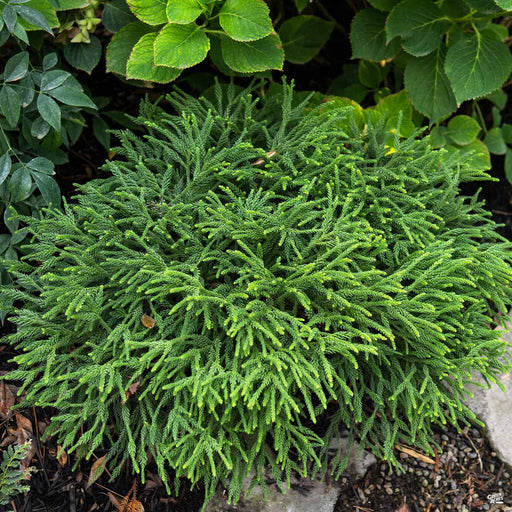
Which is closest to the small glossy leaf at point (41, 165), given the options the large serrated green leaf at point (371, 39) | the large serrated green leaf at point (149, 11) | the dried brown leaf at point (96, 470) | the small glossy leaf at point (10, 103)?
the small glossy leaf at point (10, 103)

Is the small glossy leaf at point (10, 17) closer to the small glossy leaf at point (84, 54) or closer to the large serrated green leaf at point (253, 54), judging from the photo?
the small glossy leaf at point (84, 54)

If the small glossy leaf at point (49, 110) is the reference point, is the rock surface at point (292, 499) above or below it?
below

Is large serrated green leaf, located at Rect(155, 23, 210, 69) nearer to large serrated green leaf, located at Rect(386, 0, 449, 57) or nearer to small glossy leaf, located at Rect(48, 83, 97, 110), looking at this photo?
small glossy leaf, located at Rect(48, 83, 97, 110)

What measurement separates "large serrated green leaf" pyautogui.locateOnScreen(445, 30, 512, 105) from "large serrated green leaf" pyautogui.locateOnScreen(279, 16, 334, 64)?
611 mm

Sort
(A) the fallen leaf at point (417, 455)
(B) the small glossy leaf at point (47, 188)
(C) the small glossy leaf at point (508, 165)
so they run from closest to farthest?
(B) the small glossy leaf at point (47, 188) → (A) the fallen leaf at point (417, 455) → (C) the small glossy leaf at point (508, 165)

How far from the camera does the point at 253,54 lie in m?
2.03

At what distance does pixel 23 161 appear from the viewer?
6.95ft

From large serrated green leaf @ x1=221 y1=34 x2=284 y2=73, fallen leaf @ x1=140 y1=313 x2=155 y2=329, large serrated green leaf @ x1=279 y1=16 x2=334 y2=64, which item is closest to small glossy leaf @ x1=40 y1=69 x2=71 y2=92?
large serrated green leaf @ x1=221 y1=34 x2=284 y2=73

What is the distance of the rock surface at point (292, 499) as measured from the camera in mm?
1896

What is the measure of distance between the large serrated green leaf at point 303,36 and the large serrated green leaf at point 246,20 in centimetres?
62

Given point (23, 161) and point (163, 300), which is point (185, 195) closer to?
A: point (163, 300)

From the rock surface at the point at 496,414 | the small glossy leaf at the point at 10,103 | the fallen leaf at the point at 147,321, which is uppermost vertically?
the small glossy leaf at the point at 10,103

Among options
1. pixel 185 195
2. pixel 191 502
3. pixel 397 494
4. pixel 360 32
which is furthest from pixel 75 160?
pixel 397 494

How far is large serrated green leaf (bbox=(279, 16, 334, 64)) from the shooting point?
8.25ft
